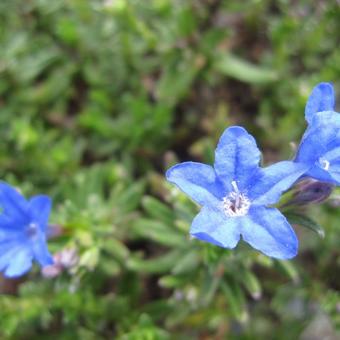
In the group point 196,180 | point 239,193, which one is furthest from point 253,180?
point 196,180

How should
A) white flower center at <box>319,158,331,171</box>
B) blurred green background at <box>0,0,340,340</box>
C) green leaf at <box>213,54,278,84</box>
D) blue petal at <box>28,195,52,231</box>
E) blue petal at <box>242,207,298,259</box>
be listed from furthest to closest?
green leaf at <box>213,54,278,84</box>
blurred green background at <box>0,0,340,340</box>
blue petal at <box>28,195,52,231</box>
white flower center at <box>319,158,331,171</box>
blue petal at <box>242,207,298,259</box>

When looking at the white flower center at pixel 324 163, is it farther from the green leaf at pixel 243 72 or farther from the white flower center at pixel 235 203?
the green leaf at pixel 243 72

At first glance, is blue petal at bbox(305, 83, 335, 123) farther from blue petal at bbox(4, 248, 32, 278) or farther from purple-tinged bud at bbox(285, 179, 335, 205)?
blue petal at bbox(4, 248, 32, 278)

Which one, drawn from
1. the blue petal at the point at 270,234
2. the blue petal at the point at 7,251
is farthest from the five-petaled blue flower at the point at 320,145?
the blue petal at the point at 7,251

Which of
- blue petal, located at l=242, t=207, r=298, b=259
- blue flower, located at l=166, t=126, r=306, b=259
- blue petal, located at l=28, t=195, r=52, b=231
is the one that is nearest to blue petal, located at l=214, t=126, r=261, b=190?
blue flower, located at l=166, t=126, r=306, b=259

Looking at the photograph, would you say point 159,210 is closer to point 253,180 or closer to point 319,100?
point 253,180

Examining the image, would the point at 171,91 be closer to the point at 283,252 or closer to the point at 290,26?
the point at 290,26

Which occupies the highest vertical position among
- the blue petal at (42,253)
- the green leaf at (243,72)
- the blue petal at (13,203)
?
the green leaf at (243,72)
